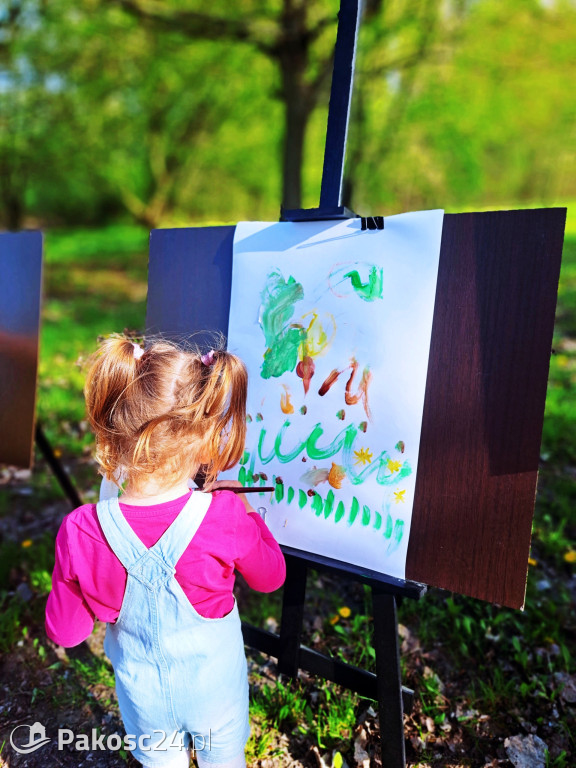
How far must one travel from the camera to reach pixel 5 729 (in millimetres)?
1714

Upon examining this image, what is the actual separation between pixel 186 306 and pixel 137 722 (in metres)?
1.10

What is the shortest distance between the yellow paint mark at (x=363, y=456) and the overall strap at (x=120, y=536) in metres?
0.58

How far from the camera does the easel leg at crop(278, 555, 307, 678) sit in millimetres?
1589

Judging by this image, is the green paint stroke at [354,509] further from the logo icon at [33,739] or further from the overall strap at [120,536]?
the logo icon at [33,739]

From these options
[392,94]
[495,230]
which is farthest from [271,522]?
[392,94]

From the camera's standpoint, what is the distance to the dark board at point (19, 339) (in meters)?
1.92

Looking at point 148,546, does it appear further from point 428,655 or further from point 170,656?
point 428,655

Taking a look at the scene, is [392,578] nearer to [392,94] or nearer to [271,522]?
[271,522]

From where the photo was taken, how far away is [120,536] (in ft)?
3.45

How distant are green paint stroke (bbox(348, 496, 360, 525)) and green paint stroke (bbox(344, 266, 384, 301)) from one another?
51 cm

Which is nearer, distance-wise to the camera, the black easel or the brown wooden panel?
the brown wooden panel

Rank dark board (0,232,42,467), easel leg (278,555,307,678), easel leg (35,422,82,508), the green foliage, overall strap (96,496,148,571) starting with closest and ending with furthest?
overall strap (96,496,148,571), easel leg (278,555,307,678), dark board (0,232,42,467), easel leg (35,422,82,508), the green foliage

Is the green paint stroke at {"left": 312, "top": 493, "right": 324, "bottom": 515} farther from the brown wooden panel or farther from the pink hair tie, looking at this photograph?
the pink hair tie

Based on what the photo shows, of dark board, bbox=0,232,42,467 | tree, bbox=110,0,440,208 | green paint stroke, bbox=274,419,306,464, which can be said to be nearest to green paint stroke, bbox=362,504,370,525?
green paint stroke, bbox=274,419,306,464
